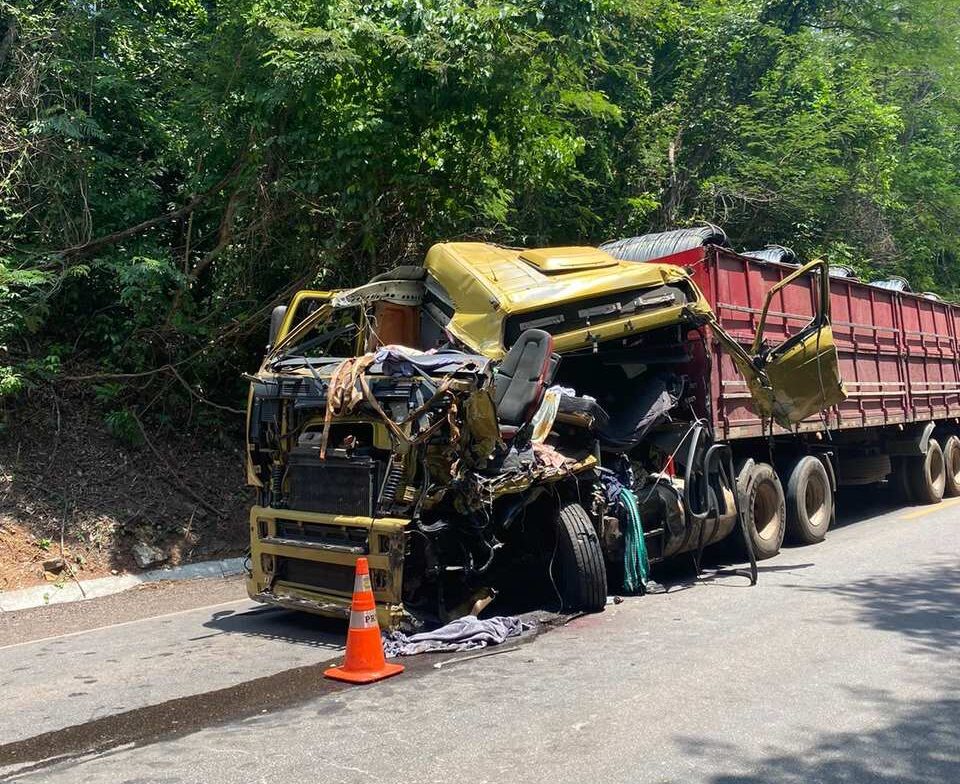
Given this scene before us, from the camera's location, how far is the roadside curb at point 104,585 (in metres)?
8.97

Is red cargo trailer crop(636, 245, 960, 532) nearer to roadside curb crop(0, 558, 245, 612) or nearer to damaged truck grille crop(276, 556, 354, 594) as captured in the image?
damaged truck grille crop(276, 556, 354, 594)

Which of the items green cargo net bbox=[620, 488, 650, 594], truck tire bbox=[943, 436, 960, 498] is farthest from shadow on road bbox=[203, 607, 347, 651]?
truck tire bbox=[943, 436, 960, 498]

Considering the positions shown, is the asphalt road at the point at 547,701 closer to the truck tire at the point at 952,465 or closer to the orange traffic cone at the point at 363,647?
the orange traffic cone at the point at 363,647

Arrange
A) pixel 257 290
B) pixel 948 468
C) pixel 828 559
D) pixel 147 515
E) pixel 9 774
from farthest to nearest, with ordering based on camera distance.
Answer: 1. pixel 948 468
2. pixel 257 290
3. pixel 147 515
4. pixel 828 559
5. pixel 9 774

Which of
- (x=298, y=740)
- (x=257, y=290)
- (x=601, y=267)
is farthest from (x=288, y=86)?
(x=298, y=740)

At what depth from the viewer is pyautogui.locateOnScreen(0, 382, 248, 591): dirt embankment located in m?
9.80

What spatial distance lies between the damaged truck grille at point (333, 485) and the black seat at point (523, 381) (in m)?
1.05

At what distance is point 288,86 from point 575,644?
669cm

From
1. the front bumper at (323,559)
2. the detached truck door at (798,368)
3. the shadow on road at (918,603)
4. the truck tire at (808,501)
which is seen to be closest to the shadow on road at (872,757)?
the shadow on road at (918,603)

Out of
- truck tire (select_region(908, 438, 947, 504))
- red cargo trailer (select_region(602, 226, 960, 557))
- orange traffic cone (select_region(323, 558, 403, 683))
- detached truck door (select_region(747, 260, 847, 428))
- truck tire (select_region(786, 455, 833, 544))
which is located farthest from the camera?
truck tire (select_region(908, 438, 947, 504))

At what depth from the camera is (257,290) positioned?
12.0 m

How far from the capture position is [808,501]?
35.1 feet

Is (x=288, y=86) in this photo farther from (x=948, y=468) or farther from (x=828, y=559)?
(x=948, y=468)

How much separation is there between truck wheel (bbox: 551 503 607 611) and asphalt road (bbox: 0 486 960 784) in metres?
0.19
